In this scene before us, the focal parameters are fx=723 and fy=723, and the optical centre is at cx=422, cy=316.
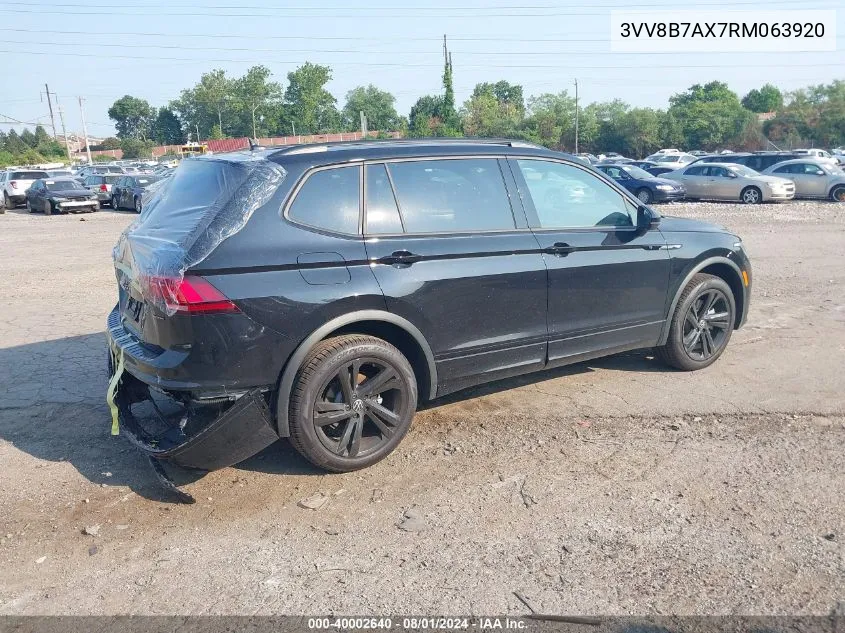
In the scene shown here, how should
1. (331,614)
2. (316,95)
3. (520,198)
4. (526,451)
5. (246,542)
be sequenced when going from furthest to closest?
(316,95)
(520,198)
(526,451)
(246,542)
(331,614)

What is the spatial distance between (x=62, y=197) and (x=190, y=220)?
78.8 feet

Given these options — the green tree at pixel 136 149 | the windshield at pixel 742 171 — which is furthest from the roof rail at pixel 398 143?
the green tree at pixel 136 149

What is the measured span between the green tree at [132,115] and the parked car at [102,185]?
106m

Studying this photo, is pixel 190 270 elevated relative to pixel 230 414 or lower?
elevated

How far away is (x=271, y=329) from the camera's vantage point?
153 inches

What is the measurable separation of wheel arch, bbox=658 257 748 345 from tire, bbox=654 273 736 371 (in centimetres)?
6

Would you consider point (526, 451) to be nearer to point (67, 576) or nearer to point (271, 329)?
point (271, 329)

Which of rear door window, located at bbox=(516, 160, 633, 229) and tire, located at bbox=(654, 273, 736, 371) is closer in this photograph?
rear door window, located at bbox=(516, 160, 633, 229)

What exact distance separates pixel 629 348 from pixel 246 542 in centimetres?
323

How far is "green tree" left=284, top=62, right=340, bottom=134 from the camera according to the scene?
68.8 metres

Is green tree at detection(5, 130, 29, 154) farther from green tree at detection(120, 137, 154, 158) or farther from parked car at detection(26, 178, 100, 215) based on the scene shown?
parked car at detection(26, 178, 100, 215)

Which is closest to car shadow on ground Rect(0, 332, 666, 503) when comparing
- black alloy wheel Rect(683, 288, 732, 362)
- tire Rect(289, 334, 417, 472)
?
tire Rect(289, 334, 417, 472)

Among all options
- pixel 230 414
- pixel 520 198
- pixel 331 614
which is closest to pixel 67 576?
pixel 230 414

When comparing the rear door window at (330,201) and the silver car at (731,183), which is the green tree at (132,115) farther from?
the rear door window at (330,201)
